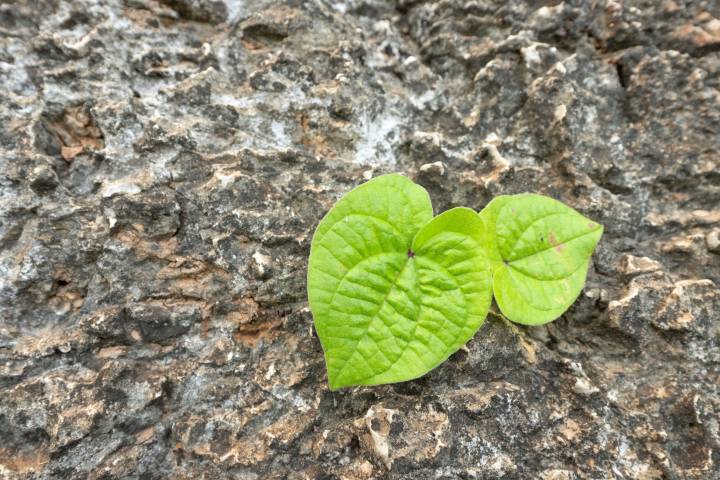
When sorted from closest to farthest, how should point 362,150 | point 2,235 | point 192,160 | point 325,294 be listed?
point 325,294 → point 2,235 → point 192,160 → point 362,150

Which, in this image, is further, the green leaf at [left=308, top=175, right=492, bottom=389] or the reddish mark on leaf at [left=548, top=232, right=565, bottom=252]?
the reddish mark on leaf at [left=548, top=232, right=565, bottom=252]

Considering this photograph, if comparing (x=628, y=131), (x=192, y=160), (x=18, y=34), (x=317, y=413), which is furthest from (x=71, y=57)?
(x=628, y=131)

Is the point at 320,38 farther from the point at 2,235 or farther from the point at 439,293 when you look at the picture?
the point at 2,235

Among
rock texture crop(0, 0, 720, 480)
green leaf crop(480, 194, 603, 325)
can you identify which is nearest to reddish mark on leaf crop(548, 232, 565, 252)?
green leaf crop(480, 194, 603, 325)

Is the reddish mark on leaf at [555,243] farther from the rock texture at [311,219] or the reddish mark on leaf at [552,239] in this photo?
the rock texture at [311,219]

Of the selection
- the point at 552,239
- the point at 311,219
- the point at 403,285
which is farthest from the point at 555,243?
the point at 311,219

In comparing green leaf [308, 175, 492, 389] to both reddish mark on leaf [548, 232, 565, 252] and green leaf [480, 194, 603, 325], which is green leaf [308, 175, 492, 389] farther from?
reddish mark on leaf [548, 232, 565, 252]

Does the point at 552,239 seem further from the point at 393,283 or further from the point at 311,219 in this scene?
the point at 311,219
